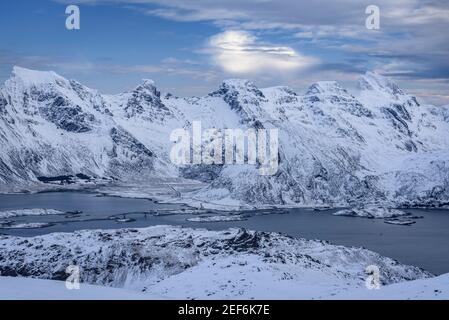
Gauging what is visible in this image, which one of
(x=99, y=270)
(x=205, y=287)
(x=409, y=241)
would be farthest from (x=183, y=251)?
(x=409, y=241)

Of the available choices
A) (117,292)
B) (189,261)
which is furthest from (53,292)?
(189,261)

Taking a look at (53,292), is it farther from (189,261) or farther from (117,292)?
(189,261)

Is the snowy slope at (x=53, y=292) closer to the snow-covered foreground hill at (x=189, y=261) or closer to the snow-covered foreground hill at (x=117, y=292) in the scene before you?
the snow-covered foreground hill at (x=117, y=292)

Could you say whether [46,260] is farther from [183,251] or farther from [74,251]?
[183,251]

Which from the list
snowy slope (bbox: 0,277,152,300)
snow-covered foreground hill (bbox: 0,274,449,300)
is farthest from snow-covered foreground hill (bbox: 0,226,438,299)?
snowy slope (bbox: 0,277,152,300)

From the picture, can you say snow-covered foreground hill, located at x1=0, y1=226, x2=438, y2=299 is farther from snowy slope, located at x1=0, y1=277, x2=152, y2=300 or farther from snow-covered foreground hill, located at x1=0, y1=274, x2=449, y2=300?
snowy slope, located at x1=0, y1=277, x2=152, y2=300

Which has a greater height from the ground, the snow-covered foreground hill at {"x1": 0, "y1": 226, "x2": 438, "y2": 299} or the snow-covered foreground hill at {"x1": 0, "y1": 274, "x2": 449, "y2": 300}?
the snow-covered foreground hill at {"x1": 0, "y1": 274, "x2": 449, "y2": 300}

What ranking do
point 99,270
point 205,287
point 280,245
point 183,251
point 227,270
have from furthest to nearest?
point 280,245 → point 183,251 → point 99,270 → point 227,270 → point 205,287
